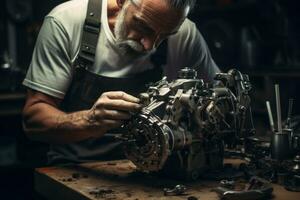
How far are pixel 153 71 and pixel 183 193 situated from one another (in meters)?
0.82

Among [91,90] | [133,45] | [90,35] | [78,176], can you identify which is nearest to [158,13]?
[133,45]

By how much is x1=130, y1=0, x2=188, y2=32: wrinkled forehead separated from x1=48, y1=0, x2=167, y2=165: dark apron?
0.92ft

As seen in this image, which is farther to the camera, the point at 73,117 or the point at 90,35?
the point at 90,35

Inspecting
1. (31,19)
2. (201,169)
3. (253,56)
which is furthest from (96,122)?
(31,19)

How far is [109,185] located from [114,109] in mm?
245

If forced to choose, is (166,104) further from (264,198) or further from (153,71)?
(153,71)

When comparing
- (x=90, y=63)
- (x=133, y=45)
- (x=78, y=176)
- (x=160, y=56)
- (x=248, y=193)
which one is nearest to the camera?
(x=248, y=193)

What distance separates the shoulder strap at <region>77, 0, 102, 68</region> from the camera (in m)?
2.20

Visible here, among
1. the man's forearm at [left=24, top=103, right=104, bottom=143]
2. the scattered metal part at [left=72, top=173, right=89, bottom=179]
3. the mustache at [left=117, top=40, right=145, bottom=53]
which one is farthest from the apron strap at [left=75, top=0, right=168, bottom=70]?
the scattered metal part at [left=72, top=173, right=89, bottom=179]

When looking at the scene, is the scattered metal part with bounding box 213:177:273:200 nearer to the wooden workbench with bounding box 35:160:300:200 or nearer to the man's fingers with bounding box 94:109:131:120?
the wooden workbench with bounding box 35:160:300:200

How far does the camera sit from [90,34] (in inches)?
87.7

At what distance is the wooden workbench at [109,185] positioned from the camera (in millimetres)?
1656

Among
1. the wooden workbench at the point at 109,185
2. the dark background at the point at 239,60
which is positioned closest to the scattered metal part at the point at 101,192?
the wooden workbench at the point at 109,185

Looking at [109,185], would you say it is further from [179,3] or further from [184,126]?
[179,3]
